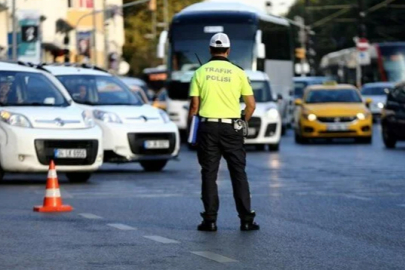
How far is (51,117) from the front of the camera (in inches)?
859

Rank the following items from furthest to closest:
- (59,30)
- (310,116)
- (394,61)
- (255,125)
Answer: (394,61), (59,30), (310,116), (255,125)

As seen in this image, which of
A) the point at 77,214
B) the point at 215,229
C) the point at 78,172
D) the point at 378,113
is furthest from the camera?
the point at 378,113

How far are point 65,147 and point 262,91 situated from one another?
1436cm

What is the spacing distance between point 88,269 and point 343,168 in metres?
15.8

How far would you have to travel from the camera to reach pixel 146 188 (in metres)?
21.0

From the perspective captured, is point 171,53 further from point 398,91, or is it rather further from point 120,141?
point 120,141

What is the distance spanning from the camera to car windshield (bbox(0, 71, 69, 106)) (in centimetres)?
2247

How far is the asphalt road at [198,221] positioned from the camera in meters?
11.3

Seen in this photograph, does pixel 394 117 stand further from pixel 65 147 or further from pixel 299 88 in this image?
pixel 299 88

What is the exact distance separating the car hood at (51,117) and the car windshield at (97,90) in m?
3.49

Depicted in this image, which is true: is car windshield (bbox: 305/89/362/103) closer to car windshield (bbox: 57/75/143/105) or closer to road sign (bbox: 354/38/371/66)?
car windshield (bbox: 57/75/143/105)

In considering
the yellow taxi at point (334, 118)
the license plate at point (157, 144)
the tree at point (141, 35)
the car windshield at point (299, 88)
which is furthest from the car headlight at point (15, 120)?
the tree at point (141, 35)

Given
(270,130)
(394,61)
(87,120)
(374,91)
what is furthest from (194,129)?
(394,61)

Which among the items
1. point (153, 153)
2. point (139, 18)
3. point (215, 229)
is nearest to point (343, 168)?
point (153, 153)
